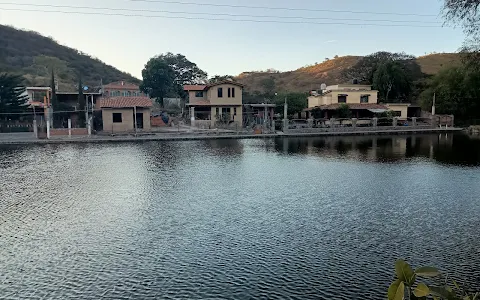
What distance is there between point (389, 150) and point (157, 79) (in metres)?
38.6

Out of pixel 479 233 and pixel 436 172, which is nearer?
pixel 479 233

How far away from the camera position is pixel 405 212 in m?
12.5

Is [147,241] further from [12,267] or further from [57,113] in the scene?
[57,113]

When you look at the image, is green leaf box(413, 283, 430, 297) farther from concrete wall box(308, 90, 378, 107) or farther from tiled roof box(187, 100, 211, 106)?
concrete wall box(308, 90, 378, 107)

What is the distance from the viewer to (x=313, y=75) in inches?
4225

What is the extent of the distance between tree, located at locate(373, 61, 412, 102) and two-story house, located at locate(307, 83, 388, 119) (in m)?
7.44

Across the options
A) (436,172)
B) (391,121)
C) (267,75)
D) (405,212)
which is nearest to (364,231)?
(405,212)

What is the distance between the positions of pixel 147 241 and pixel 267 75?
103900mm

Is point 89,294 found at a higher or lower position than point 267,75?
lower

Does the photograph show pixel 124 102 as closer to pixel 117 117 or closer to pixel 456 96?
pixel 117 117

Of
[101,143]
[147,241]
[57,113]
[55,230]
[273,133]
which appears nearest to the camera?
[147,241]

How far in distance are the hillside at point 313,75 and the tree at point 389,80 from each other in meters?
28.9

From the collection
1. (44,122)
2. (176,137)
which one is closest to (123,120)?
(176,137)

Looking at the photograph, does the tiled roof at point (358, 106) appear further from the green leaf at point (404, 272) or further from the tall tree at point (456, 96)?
the green leaf at point (404, 272)
